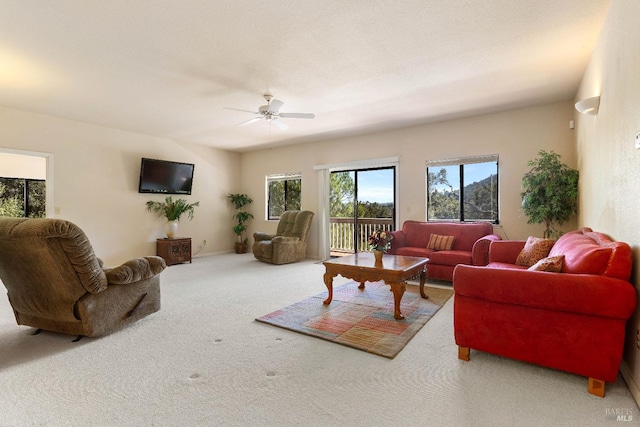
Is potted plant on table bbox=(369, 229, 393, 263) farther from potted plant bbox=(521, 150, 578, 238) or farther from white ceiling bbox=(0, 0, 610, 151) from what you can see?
potted plant bbox=(521, 150, 578, 238)

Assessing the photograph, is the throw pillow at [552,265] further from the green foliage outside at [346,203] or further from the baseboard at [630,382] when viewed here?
the green foliage outside at [346,203]

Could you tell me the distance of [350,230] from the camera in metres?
7.67

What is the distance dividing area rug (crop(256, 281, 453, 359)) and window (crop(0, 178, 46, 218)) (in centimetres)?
765

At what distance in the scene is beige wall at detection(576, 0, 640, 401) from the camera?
1.95 m

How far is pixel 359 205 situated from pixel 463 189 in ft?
7.78

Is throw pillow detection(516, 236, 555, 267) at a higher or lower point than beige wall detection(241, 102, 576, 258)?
lower

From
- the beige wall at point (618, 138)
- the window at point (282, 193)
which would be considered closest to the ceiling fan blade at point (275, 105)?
the beige wall at point (618, 138)

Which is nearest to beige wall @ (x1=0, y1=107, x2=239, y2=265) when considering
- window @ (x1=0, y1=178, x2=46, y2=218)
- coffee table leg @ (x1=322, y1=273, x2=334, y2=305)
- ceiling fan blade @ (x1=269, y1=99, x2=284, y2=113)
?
window @ (x1=0, y1=178, x2=46, y2=218)

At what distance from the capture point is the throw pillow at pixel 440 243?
4.93 m

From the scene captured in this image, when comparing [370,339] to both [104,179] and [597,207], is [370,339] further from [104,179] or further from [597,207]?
[104,179]

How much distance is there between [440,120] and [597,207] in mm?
2976

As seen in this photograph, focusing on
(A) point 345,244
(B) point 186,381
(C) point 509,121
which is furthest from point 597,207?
(A) point 345,244

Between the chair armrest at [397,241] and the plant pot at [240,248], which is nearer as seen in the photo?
the chair armrest at [397,241]

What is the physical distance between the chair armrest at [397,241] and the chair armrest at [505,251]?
1.54 meters
